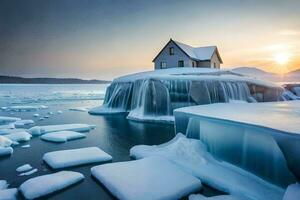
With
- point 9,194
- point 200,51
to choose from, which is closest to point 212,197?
point 9,194

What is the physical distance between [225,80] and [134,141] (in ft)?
35.3

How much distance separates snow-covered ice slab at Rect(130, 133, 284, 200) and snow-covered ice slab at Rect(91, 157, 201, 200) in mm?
352

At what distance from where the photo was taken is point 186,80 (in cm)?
1584

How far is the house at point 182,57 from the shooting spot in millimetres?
24953

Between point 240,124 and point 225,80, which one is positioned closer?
point 240,124

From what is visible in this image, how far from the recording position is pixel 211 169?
16.9ft

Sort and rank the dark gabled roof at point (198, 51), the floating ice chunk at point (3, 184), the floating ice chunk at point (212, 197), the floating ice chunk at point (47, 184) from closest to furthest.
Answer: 1. the floating ice chunk at point (212, 197)
2. the floating ice chunk at point (47, 184)
3. the floating ice chunk at point (3, 184)
4. the dark gabled roof at point (198, 51)

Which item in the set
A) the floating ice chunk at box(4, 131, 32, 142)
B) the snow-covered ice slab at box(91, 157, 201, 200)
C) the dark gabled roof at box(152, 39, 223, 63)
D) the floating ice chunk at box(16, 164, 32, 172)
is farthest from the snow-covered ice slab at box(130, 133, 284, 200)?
the dark gabled roof at box(152, 39, 223, 63)

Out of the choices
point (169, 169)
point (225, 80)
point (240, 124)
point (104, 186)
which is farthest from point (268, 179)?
point (225, 80)

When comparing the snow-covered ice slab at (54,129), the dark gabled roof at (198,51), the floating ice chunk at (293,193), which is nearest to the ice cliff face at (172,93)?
the snow-covered ice slab at (54,129)

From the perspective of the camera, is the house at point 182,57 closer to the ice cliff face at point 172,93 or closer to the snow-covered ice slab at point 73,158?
the ice cliff face at point 172,93

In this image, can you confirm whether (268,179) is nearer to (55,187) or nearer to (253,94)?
(55,187)

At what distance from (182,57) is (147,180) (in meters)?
21.6

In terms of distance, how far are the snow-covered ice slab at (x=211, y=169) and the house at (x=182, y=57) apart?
18738mm
